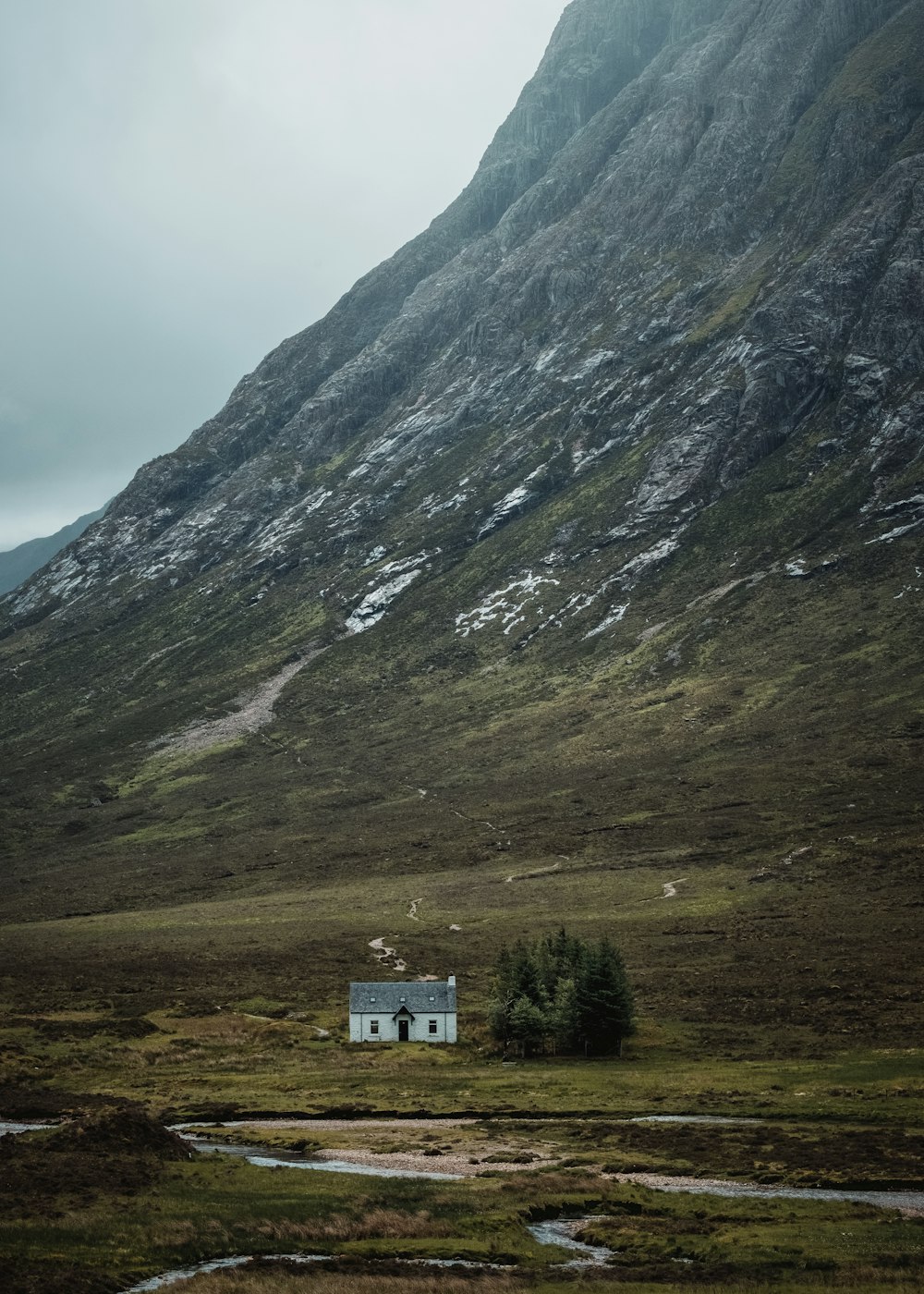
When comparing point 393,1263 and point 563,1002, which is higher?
point 563,1002

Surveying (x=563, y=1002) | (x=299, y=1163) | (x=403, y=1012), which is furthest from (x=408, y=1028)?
(x=299, y=1163)

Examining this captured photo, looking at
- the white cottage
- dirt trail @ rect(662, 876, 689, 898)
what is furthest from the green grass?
dirt trail @ rect(662, 876, 689, 898)

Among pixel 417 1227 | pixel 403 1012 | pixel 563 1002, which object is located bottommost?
pixel 403 1012

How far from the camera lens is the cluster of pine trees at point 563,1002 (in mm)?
82375

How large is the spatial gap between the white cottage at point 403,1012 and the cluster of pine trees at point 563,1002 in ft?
17.6

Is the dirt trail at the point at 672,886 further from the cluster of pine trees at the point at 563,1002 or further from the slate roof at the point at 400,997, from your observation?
the slate roof at the point at 400,997

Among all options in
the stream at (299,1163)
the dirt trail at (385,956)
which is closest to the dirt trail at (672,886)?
the dirt trail at (385,956)

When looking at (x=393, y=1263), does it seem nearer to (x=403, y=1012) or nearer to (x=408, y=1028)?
(x=403, y=1012)

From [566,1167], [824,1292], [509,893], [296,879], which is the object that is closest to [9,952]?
[296,879]

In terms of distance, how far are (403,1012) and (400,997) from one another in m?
1.29

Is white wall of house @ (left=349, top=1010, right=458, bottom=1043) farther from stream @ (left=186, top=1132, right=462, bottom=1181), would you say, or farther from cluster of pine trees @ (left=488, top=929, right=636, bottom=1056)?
stream @ (left=186, top=1132, right=462, bottom=1181)

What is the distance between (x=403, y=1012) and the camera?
91.8 metres

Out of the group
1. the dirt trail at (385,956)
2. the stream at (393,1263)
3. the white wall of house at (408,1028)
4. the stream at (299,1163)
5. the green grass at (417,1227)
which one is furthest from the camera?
the dirt trail at (385,956)

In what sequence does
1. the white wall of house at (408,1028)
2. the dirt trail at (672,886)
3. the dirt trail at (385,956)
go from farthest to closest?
1. the dirt trail at (672,886)
2. the dirt trail at (385,956)
3. the white wall of house at (408,1028)
